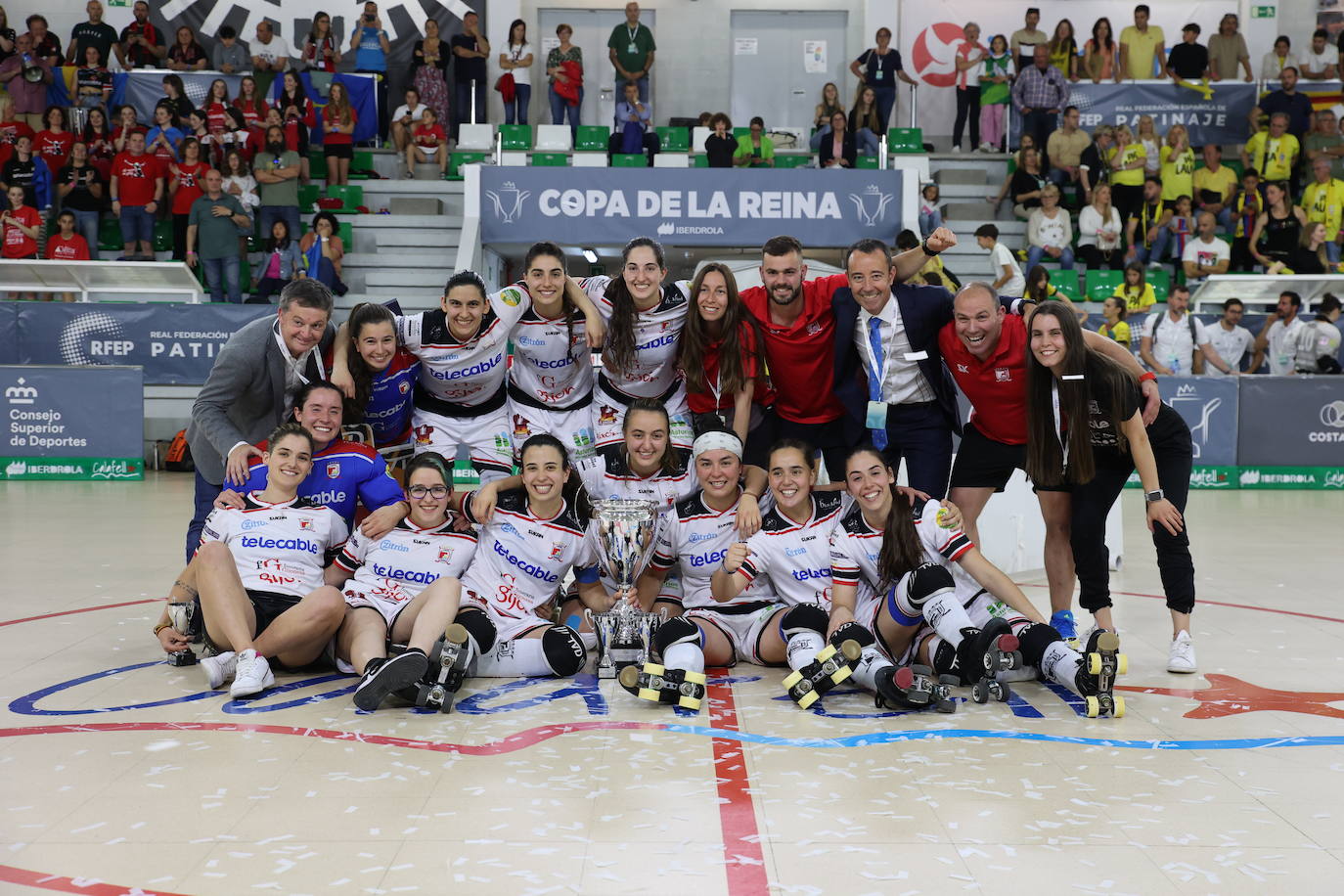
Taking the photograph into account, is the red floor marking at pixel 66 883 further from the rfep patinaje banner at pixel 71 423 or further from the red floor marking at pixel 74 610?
the rfep patinaje banner at pixel 71 423

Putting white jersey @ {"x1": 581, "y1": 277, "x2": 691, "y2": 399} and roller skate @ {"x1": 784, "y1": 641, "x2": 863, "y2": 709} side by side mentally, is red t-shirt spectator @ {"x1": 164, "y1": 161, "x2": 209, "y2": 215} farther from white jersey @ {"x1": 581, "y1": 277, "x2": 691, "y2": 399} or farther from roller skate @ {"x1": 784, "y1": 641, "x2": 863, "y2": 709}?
roller skate @ {"x1": 784, "y1": 641, "x2": 863, "y2": 709}

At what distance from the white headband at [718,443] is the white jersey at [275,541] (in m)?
1.44

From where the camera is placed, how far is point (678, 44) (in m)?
19.7

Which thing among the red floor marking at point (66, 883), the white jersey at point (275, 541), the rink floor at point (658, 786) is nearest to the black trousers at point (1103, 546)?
the rink floor at point (658, 786)

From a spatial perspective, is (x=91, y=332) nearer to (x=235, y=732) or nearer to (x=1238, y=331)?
(x=235, y=732)

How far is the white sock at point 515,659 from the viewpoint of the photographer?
4.24 meters

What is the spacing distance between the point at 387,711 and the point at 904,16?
59.7ft

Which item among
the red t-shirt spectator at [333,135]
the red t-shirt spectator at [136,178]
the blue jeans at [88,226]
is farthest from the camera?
the red t-shirt spectator at [333,135]

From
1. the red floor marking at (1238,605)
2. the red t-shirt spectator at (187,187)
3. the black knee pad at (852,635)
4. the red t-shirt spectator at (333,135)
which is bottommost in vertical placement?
the red floor marking at (1238,605)

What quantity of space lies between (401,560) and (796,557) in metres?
1.49

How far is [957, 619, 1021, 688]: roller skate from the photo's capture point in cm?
386

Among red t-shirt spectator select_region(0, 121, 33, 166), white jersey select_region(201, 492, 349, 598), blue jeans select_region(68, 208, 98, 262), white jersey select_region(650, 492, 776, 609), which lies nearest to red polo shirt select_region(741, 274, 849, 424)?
white jersey select_region(650, 492, 776, 609)

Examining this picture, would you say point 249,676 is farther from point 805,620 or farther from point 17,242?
point 17,242

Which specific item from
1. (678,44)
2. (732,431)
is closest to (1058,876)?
(732,431)
